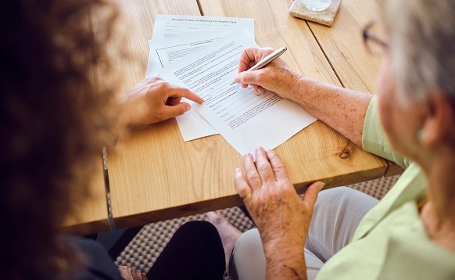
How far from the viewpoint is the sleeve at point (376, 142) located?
937mm

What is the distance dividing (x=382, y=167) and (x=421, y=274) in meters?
0.28

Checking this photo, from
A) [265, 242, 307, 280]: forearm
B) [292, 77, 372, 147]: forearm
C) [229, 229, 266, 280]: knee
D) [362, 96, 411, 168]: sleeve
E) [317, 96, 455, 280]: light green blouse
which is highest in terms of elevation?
[292, 77, 372, 147]: forearm

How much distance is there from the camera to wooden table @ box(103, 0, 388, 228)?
2.93 feet

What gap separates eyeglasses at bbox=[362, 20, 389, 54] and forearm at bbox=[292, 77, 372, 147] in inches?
9.4

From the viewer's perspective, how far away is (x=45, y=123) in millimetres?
515

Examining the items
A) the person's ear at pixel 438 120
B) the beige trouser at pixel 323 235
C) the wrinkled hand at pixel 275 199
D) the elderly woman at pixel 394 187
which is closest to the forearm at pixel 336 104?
the elderly woman at pixel 394 187

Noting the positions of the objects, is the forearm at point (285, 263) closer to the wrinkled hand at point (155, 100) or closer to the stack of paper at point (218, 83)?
the stack of paper at point (218, 83)

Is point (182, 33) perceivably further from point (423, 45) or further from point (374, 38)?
point (423, 45)

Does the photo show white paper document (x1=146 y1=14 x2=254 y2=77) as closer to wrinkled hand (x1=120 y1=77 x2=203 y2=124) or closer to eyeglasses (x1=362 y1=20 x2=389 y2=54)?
wrinkled hand (x1=120 y1=77 x2=203 y2=124)

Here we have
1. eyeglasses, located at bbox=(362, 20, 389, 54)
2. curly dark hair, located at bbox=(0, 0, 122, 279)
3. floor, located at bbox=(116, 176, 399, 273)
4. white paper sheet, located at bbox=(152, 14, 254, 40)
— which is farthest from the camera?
floor, located at bbox=(116, 176, 399, 273)

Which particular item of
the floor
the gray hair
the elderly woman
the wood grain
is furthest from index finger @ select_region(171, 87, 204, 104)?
the floor

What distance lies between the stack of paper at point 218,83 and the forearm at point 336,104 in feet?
0.08

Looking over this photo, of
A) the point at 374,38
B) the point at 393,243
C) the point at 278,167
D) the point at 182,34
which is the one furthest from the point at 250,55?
the point at 393,243

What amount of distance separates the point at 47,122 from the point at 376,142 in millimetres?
645
